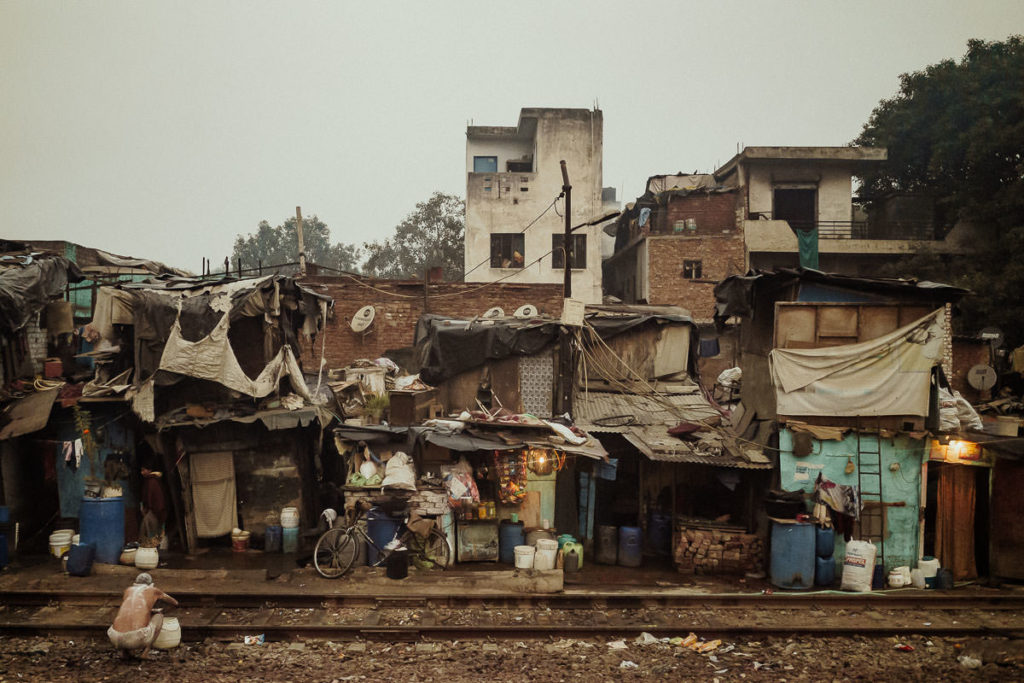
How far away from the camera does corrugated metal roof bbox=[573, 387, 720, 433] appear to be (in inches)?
600

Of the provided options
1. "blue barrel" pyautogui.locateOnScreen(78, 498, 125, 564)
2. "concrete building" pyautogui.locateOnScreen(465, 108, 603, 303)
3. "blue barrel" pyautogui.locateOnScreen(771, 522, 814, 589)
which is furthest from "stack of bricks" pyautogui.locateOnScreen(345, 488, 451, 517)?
"concrete building" pyautogui.locateOnScreen(465, 108, 603, 303)

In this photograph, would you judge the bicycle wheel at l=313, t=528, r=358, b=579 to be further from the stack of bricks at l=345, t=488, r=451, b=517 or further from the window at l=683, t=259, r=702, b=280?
the window at l=683, t=259, r=702, b=280

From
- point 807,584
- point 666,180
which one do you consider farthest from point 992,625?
point 666,180

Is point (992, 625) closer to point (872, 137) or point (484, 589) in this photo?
point (484, 589)

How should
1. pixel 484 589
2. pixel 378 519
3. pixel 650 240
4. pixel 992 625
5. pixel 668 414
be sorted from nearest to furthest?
pixel 992 625
pixel 484 589
pixel 378 519
pixel 668 414
pixel 650 240

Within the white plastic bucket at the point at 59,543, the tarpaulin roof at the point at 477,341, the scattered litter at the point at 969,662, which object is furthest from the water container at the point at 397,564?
the scattered litter at the point at 969,662

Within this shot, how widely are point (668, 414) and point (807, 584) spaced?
506 cm

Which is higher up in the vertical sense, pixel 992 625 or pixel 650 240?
pixel 650 240

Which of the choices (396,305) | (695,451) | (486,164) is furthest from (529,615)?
(486,164)

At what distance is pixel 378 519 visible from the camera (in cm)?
1232

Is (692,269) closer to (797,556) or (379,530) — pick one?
(797,556)

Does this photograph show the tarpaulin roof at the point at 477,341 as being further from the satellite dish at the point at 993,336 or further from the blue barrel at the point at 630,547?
the satellite dish at the point at 993,336

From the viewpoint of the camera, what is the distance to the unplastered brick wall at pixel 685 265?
87.1ft

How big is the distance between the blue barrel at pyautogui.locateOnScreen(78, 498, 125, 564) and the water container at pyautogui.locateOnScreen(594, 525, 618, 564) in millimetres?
9453
